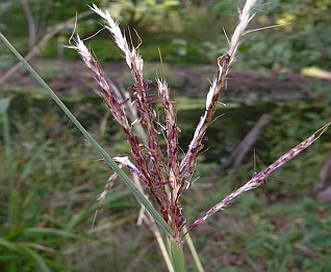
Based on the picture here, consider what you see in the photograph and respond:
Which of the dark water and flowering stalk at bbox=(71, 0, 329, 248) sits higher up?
flowering stalk at bbox=(71, 0, 329, 248)

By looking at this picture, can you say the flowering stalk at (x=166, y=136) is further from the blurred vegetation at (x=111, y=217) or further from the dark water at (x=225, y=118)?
the dark water at (x=225, y=118)

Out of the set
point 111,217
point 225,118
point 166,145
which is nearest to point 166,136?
point 166,145

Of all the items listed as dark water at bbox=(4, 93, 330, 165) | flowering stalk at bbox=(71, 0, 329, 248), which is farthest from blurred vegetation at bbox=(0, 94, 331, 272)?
flowering stalk at bbox=(71, 0, 329, 248)

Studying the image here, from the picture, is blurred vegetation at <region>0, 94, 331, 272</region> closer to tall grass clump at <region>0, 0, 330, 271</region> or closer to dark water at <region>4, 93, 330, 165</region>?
dark water at <region>4, 93, 330, 165</region>

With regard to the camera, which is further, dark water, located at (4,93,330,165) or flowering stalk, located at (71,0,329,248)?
dark water, located at (4,93,330,165)

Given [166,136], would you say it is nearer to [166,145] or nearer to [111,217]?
[166,145]

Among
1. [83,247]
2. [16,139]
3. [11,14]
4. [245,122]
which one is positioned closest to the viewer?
[83,247]

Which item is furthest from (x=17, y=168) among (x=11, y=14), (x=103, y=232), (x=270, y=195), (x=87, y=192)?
(x=11, y=14)

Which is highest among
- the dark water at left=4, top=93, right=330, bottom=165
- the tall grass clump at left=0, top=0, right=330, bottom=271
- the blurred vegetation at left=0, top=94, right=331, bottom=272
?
the tall grass clump at left=0, top=0, right=330, bottom=271

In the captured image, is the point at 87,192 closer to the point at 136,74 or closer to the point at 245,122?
the point at 136,74

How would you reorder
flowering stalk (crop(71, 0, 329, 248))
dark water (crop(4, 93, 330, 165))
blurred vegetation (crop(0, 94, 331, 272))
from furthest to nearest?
dark water (crop(4, 93, 330, 165)) → blurred vegetation (crop(0, 94, 331, 272)) → flowering stalk (crop(71, 0, 329, 248))

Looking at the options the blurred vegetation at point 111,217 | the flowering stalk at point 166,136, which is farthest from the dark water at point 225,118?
the flowering stalk at point 166,136
